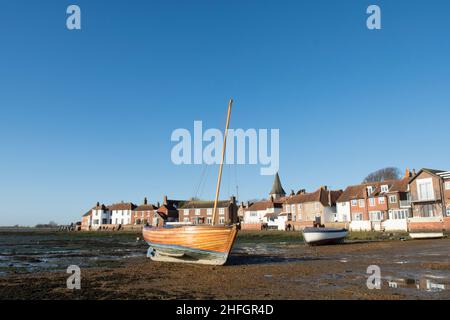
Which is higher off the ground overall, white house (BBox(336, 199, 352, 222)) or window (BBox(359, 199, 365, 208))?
window (BBox(359, 199, 365, 208))

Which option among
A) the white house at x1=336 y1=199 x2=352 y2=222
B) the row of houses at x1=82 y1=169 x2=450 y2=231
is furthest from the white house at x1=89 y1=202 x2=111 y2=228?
the white house at x1=336 y1=199 x2=352 y2=222

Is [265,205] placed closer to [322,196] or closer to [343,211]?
[322,196]

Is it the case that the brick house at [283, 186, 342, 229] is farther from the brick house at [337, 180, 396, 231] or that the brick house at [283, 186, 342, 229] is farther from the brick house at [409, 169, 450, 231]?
the brick house at [409, 169, 450, 231]

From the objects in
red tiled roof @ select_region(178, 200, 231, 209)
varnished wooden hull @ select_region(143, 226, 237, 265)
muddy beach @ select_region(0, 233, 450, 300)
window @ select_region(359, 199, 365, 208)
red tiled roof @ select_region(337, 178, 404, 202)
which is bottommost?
muddy beach @ select_region(0, 233, 450, 300)

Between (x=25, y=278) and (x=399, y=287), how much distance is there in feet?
56.9

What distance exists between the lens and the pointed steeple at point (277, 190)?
13075 centimetres

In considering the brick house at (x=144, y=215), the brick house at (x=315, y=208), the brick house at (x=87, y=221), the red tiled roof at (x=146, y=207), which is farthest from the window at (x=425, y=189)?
the brick house at (x=87, y=221)

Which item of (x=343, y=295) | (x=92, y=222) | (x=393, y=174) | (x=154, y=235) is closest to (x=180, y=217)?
(x=92, y=222)

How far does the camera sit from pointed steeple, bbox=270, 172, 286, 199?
429 ft

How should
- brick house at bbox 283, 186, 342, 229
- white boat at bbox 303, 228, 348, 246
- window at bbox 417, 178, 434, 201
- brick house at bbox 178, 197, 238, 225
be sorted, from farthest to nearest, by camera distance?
brick house at bbox 178, 197, 238, 225 → brick house at bbox 283, 186, 342, 229 → window at bbox 417, 178, 434, 201 → white boat at bbox 303, 228, 348, 246

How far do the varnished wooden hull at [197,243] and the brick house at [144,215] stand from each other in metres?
90.5

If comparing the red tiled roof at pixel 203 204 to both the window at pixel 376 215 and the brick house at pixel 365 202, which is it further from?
the window at pixel 376 215
